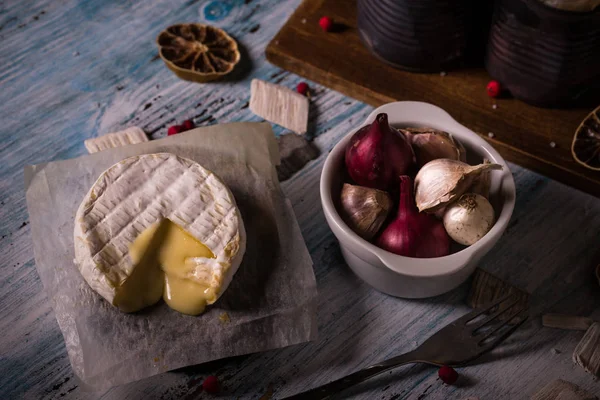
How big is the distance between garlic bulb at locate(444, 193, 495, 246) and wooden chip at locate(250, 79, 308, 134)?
53 cm

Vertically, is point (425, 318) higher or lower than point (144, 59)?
lower

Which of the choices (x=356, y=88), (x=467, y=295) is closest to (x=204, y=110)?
(x=356, y=88)

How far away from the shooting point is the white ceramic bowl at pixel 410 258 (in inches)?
46.3

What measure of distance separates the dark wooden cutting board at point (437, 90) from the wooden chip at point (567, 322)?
0.34m

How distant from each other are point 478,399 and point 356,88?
81 centimetres

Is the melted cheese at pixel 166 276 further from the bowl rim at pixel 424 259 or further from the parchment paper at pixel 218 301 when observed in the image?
the bowl rim at pixel 424 259

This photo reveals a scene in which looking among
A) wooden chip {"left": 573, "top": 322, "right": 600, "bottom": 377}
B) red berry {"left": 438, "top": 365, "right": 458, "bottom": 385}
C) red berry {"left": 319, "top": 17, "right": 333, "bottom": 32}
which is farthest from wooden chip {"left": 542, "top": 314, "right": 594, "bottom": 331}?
Result: red berry {"left": 319, "top": 17, "right": 333, "bottom": 32}

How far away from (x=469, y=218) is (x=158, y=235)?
0.60 meters

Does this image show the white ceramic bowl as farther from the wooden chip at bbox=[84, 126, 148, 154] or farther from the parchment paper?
the wooden chip at bbox=[84, 126, 148, 154]

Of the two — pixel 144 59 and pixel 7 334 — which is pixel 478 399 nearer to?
pixel 7 334

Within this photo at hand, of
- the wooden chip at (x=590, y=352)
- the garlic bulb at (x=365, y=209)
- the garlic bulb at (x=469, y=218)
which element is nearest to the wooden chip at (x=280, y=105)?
the garlic bulb at (x=365, y=209)

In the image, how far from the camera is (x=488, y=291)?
1365 mm

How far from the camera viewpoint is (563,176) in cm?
153

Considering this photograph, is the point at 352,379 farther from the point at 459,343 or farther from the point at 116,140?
the point at 116,140
